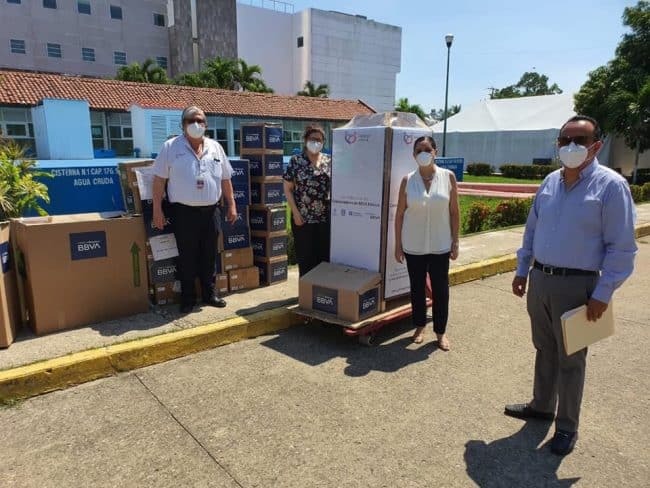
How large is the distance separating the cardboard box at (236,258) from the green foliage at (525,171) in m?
29.2

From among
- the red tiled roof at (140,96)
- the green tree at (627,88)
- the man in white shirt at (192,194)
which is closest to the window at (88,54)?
the red tiled roof at (140,96)

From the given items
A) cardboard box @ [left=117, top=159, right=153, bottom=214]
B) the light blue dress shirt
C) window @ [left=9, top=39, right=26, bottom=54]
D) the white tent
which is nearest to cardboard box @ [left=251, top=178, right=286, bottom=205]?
cardboard box @ [left=117, top=159, right=153, bottom=214]

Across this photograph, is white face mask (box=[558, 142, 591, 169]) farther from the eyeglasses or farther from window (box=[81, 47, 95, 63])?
window (box=[81, 47, 95, 63])

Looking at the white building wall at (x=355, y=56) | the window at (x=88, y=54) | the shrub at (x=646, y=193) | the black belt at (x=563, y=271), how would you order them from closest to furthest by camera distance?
the black belt at (x=563, y=271) → the shrub at (x=646, y=193) → the window at (x=88, y=54) → the white building wall at (x=355, y=56)

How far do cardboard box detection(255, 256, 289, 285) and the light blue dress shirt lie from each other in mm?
3558

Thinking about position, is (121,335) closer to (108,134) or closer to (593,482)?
(593,482)

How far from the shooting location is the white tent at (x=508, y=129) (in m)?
34.3

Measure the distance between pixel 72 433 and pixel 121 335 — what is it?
1.25 m

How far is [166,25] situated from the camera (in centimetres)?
6788

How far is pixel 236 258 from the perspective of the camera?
5.64 metres

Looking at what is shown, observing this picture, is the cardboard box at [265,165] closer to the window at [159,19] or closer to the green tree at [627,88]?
the green tree at [627,88]

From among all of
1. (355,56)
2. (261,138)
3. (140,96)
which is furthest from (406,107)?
(261,138)

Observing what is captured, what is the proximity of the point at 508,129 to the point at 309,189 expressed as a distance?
3487 cm

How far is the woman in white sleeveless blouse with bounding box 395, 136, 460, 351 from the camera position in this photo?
4.21 meters
